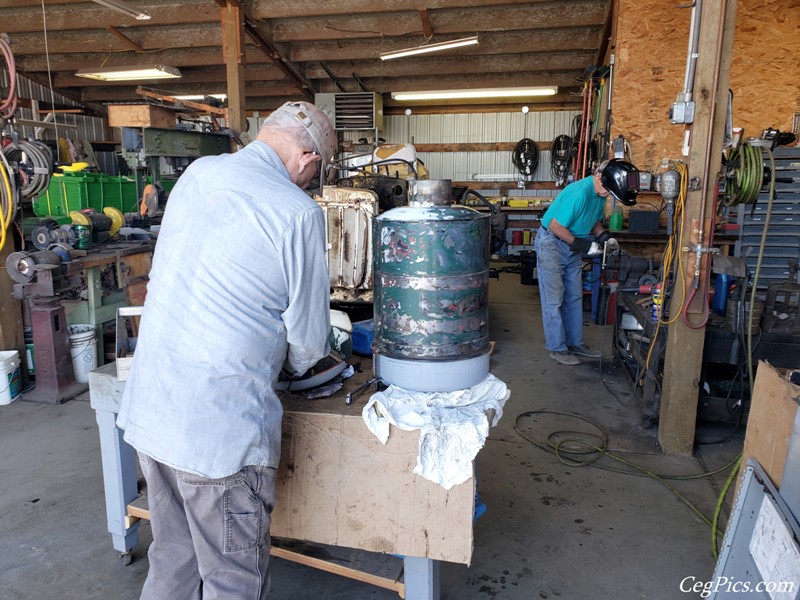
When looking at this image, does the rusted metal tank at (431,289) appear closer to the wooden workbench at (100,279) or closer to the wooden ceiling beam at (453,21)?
the wooden workbench at (100,279)

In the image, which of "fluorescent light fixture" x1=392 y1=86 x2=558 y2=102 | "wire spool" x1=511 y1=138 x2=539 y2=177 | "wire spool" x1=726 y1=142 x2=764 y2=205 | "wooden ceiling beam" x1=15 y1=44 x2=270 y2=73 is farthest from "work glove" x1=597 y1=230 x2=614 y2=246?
"wire spool" x1=511 y1=138 x2=539 y2=177

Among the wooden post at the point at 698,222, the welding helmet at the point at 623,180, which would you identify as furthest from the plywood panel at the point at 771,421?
the welding helmet at the point at 623,180

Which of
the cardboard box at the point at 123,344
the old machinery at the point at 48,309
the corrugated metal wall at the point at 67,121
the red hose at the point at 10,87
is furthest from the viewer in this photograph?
the corrugated metal wall at the point at 67,121

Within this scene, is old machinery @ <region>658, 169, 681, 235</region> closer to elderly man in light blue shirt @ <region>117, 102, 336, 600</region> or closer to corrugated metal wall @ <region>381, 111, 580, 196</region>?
elderly man in light blue shirt @ <region>117, 102, 336, 600</region>

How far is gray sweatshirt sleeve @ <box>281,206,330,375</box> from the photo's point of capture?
1.42 m

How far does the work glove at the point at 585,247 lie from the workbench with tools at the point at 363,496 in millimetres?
3091

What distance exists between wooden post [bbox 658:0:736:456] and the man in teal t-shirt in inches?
48.7

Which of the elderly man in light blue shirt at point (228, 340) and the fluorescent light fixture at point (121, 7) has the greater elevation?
the fluorescent light fixture at point (121, 7)

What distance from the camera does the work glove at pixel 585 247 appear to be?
444cm

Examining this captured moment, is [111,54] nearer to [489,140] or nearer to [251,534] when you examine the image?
[489,140]

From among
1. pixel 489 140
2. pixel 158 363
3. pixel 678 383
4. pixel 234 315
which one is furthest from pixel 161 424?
pixel 489 140

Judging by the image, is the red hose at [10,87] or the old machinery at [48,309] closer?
the red hose at [10,87]

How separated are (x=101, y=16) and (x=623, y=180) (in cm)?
755

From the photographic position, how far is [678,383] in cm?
305
